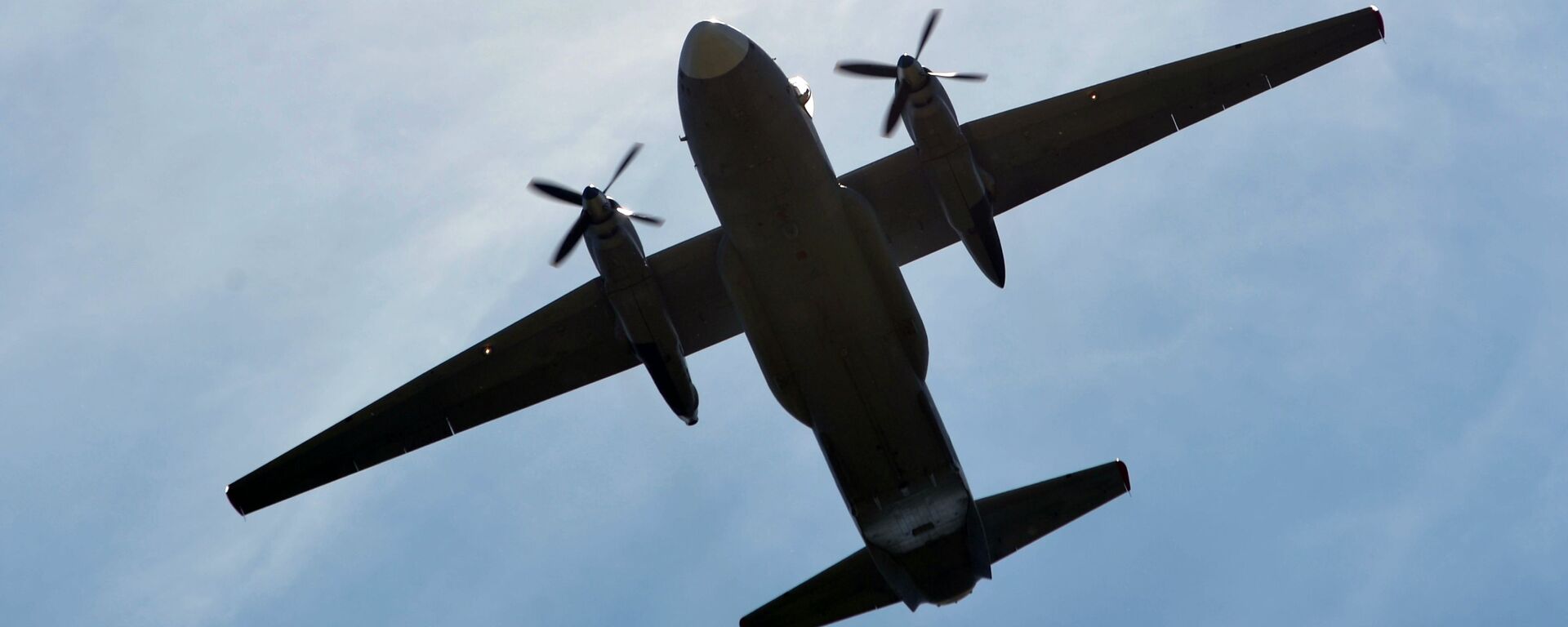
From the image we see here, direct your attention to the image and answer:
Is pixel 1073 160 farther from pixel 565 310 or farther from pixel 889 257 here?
pixel 565 310

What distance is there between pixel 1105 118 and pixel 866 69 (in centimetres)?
490

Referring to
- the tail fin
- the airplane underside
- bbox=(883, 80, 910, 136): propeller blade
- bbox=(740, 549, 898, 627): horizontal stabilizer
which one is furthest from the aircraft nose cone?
bbox=(740, 549, 898, 627): horizontal stabilizer

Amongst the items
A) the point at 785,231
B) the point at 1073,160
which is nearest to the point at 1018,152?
the point at 1073,160

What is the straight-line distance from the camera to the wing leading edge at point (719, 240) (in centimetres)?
2486

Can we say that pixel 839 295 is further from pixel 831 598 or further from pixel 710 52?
pixel 831 598

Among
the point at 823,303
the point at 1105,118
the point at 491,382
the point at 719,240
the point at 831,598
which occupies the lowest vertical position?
the point at 831,598

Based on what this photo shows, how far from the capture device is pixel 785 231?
73.5 ft

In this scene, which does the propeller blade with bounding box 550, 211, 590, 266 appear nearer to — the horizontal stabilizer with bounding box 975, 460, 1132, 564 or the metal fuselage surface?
the metal fuselage surface

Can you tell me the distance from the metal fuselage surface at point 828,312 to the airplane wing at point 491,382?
307 centimetres

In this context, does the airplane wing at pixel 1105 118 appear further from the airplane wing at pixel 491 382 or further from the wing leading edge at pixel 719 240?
the airplane wing at pixel 491 382

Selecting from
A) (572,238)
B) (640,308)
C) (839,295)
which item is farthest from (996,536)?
(572,238)

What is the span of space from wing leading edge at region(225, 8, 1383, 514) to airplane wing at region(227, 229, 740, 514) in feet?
0.08

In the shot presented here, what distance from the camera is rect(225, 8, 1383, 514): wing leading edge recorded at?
979 inches

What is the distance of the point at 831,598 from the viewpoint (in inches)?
1005
